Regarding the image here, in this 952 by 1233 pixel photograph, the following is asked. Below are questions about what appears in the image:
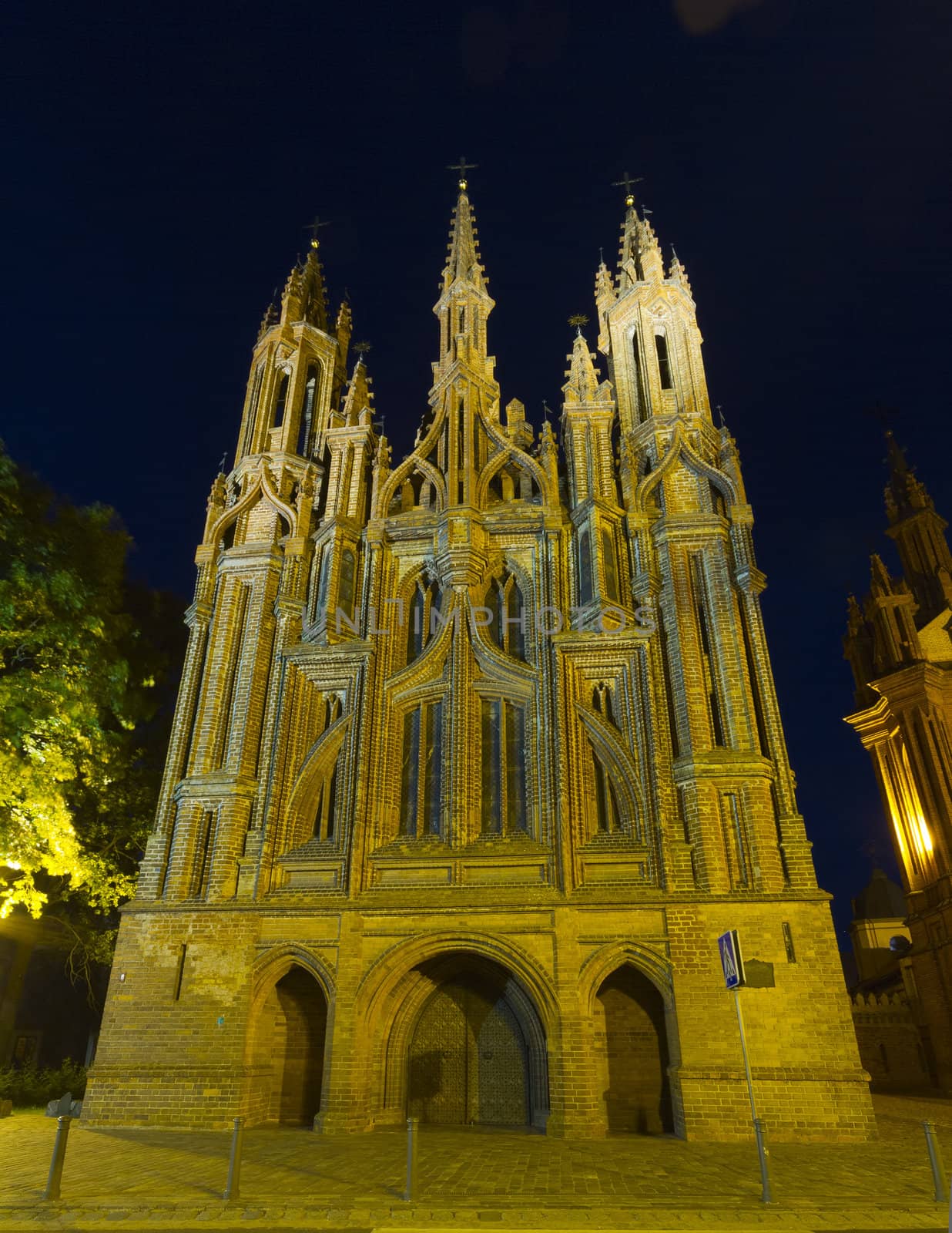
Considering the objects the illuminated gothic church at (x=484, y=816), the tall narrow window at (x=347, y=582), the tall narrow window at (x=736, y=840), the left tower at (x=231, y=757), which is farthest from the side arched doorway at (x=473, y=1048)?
the tall narrow window at (x=347, y=582)

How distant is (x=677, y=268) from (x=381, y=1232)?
2766cm

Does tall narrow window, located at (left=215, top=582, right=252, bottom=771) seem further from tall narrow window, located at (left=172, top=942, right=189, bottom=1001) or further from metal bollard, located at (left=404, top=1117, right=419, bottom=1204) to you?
metal bollard, located at (left=404, top=1117, right=419, bottom=1204)

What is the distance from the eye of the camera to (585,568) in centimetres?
2045

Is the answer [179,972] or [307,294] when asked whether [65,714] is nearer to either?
[179,972]

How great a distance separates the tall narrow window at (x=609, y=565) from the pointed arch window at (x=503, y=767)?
147 inches

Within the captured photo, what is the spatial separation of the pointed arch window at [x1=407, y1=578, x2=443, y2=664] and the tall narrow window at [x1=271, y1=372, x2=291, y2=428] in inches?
331

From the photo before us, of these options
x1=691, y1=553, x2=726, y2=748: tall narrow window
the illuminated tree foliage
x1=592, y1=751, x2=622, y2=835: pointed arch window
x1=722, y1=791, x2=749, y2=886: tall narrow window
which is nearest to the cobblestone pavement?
x1=722, y1=791, x2=749, y2=886: tall narrow window

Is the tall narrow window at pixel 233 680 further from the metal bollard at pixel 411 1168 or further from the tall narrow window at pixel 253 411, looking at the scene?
the metal bollard at pixel 411 1168

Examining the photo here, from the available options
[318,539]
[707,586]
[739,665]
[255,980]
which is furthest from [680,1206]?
[318,539]

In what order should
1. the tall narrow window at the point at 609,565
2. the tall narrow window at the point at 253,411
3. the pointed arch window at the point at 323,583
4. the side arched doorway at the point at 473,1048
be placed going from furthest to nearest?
the tall narrow window at the point at 253,411
the pointed arch window at the point at 323,583
the tall narrow window at the point at 609,565
the side arched doorway at the point at 473,1048

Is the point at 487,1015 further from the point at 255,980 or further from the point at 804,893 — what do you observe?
the point at 804,893

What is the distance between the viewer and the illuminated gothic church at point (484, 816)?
1563 centimetres

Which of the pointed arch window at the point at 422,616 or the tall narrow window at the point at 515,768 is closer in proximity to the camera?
the tall narrow window at the point at 515,768

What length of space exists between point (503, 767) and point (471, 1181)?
360 inches
